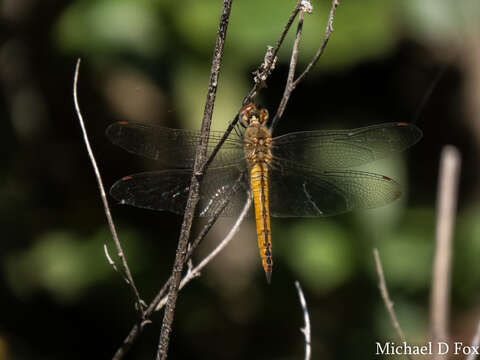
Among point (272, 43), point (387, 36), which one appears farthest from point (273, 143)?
point (387, 36)

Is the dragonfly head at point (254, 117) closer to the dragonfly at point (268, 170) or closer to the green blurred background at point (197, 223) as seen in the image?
the dragonfly at point (268, 170)

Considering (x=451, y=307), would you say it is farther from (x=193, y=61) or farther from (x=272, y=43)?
(x=193, y=61)

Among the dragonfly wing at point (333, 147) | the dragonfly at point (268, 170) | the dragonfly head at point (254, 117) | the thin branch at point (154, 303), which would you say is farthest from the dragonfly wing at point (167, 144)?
the thin branch at point (154, 303)

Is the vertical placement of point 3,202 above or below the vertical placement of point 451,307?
above

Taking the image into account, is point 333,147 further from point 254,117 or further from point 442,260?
point 442,260

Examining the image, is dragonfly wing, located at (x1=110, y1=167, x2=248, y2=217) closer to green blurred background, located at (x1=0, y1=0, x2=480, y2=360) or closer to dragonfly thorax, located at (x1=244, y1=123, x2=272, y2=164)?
dragonfly thorax, located at (x1=244, y1=123, x2=272, y2=164)

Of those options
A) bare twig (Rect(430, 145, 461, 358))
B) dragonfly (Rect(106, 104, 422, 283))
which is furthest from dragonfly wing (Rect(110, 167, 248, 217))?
bare twig (Rect(430, 145, 461, 358))

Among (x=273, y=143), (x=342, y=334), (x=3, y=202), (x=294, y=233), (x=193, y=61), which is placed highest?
(x=193, y=61)
